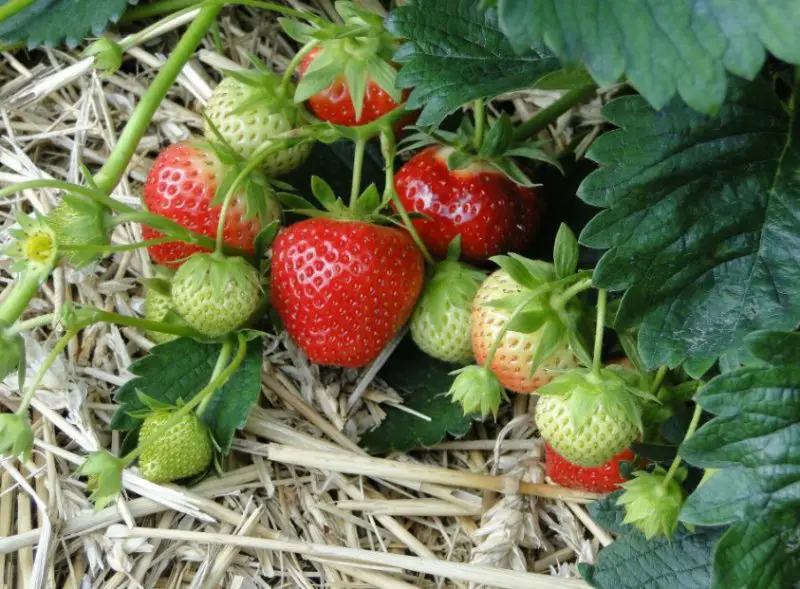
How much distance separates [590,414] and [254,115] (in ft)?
1.75

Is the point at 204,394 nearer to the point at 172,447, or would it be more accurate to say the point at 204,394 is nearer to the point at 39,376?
the point at 172,447

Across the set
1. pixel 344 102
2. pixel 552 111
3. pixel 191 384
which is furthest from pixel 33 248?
pixel 552 111

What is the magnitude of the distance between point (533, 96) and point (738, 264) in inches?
20.0

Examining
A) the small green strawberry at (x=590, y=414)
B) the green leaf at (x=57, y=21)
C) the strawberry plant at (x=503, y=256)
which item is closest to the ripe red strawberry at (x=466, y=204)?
the strawberry plant at (x=503, y=256)

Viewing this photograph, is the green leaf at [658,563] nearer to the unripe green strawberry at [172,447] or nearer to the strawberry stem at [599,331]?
the strawberry stem at [599,331]

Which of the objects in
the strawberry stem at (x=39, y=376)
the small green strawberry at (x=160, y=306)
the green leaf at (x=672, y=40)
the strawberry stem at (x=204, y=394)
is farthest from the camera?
the small green strawberry at (x=160, y=306)

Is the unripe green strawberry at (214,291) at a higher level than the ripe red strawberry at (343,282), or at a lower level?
higher

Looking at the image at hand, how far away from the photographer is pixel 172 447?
1186 mm

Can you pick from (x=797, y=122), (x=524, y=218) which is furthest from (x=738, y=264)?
(x=524, y=218)

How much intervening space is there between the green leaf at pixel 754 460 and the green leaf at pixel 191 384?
530 mm

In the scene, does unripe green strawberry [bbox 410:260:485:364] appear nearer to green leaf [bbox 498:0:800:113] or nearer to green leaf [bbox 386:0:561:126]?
green leaf [bbox 386:0:561:126]

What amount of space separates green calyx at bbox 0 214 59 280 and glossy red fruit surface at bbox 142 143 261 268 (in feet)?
0.68

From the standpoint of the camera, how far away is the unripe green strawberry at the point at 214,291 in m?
1.15

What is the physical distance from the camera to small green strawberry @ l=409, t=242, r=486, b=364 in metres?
1.23
